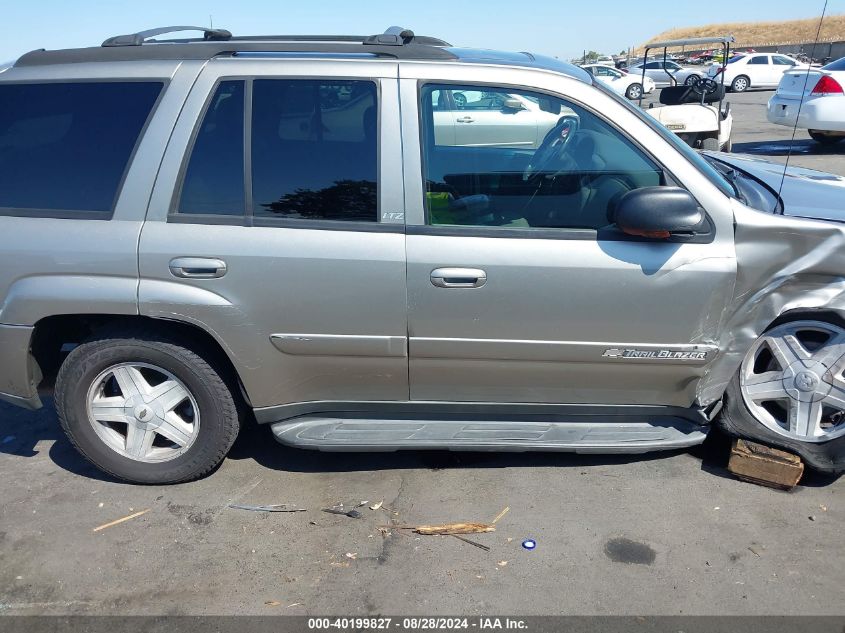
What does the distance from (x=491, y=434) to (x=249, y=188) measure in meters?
1.55

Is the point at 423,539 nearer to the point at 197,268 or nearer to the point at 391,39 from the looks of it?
the point at 197,268

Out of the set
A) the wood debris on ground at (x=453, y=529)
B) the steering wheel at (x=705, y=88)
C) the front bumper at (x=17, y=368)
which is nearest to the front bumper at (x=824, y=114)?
the steering wheel at (x=705, y=88)

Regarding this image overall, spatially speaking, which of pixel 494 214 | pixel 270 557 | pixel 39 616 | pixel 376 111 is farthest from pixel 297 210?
pixel 39 616

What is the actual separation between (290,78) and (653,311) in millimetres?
1852

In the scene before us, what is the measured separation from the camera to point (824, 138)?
12.8m


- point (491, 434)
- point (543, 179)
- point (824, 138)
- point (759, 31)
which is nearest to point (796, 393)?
point (491, 434)

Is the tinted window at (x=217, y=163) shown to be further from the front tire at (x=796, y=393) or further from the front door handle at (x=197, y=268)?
the front tire at (x=796, y=393)

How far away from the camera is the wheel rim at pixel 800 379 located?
10.8ft

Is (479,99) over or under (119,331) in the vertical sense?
over

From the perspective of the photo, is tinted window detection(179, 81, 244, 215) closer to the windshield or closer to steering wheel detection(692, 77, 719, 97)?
the windshield

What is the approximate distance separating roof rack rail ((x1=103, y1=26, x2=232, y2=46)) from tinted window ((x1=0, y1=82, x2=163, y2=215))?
39 cm

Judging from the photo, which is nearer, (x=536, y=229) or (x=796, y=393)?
(x=536, y=229)

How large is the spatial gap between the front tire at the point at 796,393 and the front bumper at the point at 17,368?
326 cm

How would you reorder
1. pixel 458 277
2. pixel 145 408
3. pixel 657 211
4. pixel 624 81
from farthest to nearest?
1. pixel 624 81
2. pixel 145 408
3. pixel 458 277
4. pixel 657 211
